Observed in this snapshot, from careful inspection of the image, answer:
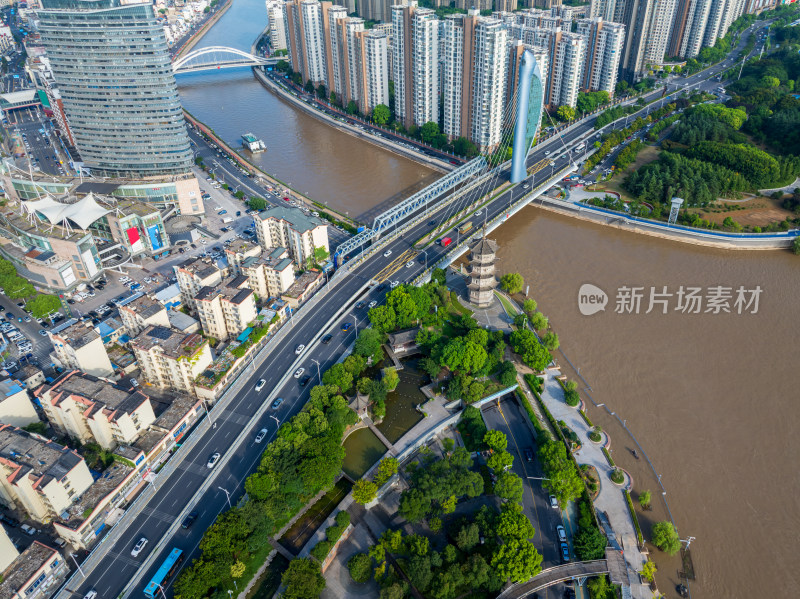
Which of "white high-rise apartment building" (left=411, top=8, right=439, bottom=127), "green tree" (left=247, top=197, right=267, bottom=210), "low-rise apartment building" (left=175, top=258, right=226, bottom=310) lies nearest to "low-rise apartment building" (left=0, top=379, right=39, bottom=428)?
"low-rise apartment building" (left=175, top=258, right=226, bottom=310)

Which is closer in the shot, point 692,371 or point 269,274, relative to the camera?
point 692,371

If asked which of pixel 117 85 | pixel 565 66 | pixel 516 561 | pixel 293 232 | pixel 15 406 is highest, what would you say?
pixel 117 85

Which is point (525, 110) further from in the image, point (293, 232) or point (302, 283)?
point (302, 283)

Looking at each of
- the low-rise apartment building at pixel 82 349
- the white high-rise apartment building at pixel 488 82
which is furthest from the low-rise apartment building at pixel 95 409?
the white high-rise apartment building at pixel 488 82

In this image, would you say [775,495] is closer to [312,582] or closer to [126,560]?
[312,582]

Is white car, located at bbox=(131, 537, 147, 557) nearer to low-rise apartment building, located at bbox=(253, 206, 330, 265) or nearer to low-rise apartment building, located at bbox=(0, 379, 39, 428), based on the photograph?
low-rise apartment building, located at bbox=(0, 379, 39, 428)

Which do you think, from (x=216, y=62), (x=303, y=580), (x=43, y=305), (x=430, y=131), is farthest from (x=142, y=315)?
(x=216, y=62)

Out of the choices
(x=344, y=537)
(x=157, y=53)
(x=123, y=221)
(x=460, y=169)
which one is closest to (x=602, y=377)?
(x=344, y=537)
